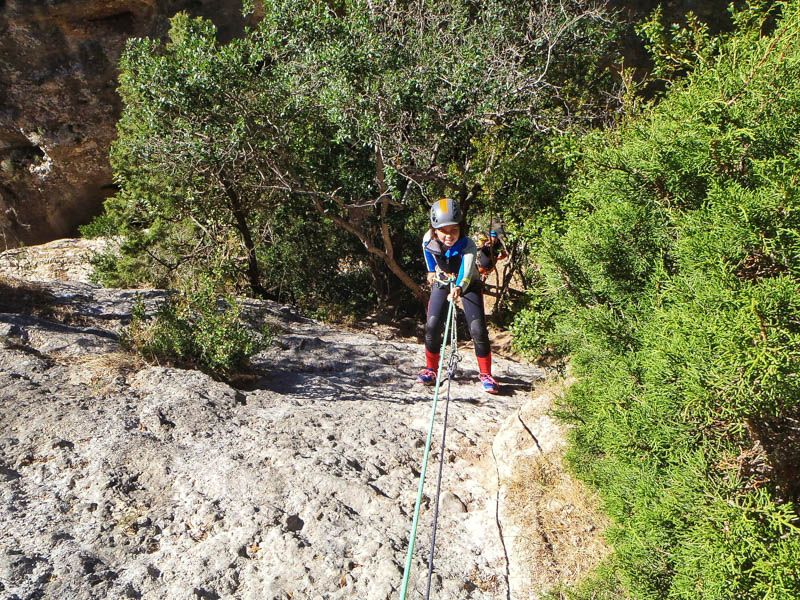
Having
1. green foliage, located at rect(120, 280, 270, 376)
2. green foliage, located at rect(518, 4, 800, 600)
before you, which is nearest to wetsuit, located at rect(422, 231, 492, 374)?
green foliage, located at rect(120, 280, 270, 376)

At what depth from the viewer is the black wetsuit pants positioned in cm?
499

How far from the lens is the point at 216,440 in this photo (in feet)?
12.1

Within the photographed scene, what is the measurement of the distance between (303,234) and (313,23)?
4019 millimetres

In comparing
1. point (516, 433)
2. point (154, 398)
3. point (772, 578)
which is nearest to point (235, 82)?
point (154, 398)

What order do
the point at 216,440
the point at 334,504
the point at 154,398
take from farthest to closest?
the point at 154,398 → the point at 216,440 → the point at 334,504

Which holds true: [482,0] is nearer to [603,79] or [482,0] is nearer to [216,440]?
[603,79]

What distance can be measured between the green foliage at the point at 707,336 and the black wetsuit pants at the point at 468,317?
222cm

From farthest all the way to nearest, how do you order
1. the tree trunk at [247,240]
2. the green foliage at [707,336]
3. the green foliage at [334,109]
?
the tree trunk at [247,240] < the green foliage at [334,109] < the green foliage at [707,336]

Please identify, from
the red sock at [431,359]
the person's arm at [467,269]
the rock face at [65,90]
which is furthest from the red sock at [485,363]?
the rock face at [65,90]

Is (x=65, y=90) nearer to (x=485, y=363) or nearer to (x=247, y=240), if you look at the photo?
(x=247, y=240)

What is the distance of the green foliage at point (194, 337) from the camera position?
4.75 meters

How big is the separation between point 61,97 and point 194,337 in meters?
12.8

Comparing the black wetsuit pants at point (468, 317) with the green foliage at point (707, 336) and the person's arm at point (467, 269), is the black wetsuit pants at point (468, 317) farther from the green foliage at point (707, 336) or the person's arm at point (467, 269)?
the green foliage at point (707, 336)

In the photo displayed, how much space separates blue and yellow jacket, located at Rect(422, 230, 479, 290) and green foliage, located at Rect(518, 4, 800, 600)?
85.3 inches
